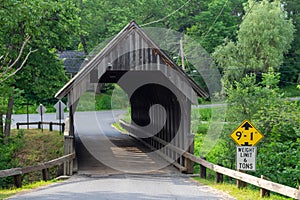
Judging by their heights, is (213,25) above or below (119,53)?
above

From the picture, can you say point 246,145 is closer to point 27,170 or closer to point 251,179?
point 251,179

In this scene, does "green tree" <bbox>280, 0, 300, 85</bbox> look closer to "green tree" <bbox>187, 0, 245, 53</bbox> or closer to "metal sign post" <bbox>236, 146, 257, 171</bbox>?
"green tree" <bbox>187, 0, 245, 53</bbox>

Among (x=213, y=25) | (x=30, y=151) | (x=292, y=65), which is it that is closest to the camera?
(x=30, y=151)

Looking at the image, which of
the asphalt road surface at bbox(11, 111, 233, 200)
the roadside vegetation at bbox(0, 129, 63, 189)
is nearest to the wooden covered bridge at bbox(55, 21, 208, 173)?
the asphalt road surface at bbox(11, 111, 233, 200)

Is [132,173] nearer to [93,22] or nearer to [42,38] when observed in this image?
[42,38]

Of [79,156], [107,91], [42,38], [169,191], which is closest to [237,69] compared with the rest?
[107,91]

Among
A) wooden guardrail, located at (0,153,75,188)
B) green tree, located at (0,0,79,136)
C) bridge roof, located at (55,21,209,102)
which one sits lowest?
wooden guardrail, located at (0,153,75,188)

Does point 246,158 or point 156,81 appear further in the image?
point 156,81

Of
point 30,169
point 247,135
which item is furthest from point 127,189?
point 247,135

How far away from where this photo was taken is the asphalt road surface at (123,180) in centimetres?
1098

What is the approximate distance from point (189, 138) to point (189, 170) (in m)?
1.03

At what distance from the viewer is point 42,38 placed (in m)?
23.4

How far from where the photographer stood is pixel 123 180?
44.0 feet

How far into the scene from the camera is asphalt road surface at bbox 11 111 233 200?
1098 cm
